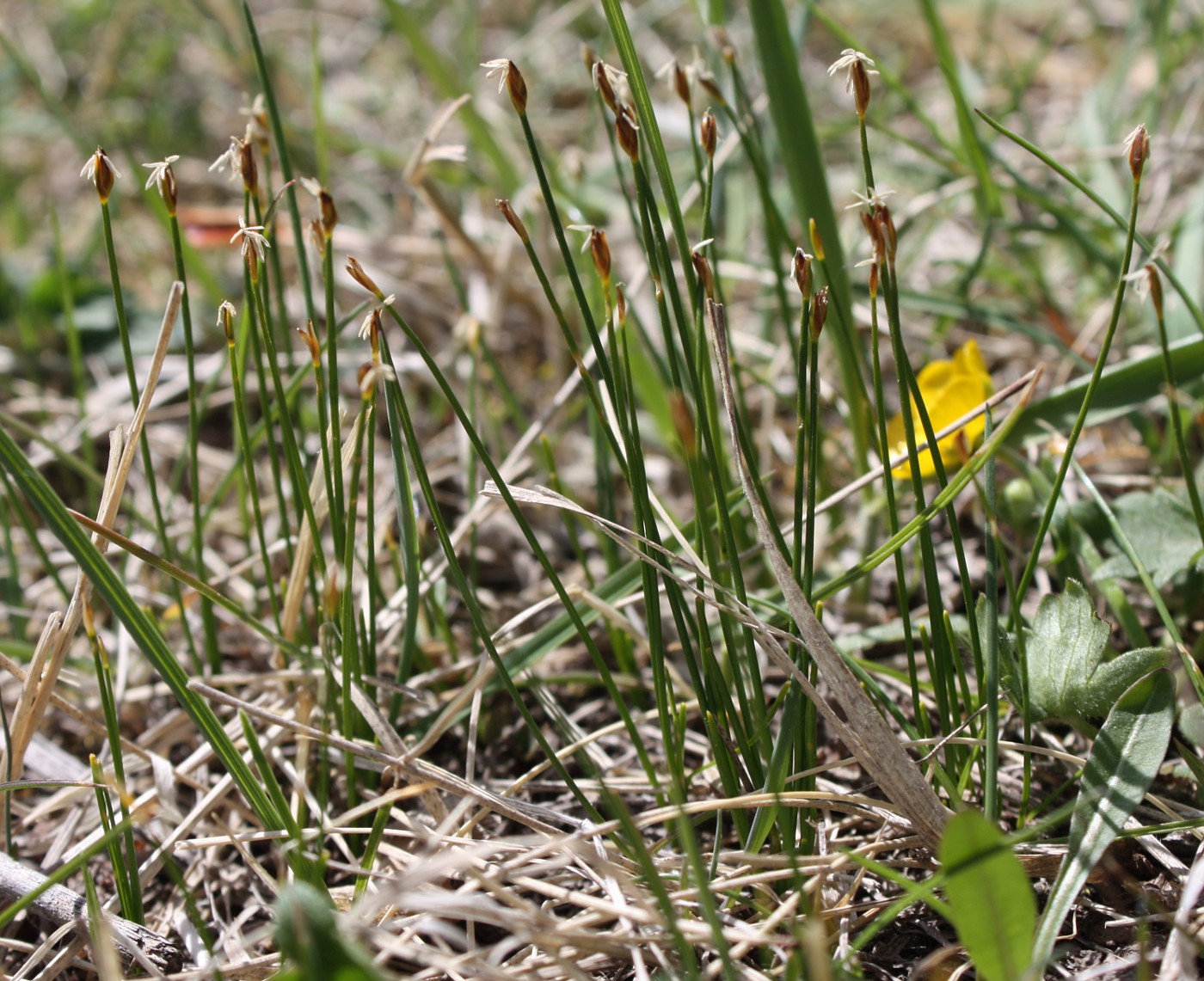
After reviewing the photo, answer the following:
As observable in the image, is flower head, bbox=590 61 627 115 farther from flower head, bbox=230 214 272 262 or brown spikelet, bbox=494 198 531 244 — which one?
flower head, bbox=230 214 272 262

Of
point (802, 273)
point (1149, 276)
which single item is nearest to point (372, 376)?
point (802, 273)

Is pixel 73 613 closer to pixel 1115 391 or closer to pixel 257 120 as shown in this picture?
pixel 257 120

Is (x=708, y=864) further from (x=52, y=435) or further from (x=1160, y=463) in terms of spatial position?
(x=52, y=435)

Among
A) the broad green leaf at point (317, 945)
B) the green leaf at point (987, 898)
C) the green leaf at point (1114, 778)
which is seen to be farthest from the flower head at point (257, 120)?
the green leaf at point (1114, 778)

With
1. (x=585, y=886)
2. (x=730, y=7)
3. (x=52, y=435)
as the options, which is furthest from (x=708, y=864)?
(x=730, y=7)

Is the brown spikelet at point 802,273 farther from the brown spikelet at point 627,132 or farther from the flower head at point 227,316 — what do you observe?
the flower head at point 227,316

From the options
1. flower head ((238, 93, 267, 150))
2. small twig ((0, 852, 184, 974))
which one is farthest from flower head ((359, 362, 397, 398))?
small twig ((0, 852, 184, 974))

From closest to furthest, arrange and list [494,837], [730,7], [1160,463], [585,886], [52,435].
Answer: [585,886]
[494,837]
[1160,463]
[52,435]
[730,7]
